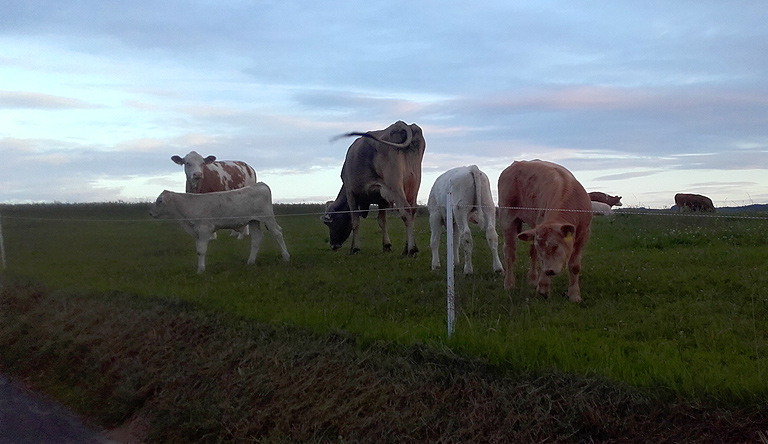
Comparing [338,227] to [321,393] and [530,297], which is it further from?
[321,393]

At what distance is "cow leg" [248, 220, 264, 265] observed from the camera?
12.0 metres

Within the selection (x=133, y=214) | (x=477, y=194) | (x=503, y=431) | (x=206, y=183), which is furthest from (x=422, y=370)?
(x=133, y=214)

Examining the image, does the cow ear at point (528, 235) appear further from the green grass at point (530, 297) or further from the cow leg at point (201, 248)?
the cow leg at point (201, 248)

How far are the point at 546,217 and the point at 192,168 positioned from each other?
11.3 metres

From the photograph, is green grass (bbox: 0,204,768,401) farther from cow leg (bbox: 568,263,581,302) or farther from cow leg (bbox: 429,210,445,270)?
cow leg (bbox: 429,210,445,270)

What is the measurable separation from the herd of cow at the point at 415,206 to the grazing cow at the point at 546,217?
11mm

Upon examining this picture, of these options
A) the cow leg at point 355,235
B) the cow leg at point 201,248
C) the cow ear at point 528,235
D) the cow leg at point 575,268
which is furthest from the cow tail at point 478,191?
the cow leg at point 201,248

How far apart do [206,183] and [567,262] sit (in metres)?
12.8

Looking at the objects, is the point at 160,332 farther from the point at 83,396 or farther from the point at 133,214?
the point at 133,214

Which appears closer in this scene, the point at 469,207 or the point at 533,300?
the point at 533,300

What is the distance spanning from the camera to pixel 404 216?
468 inches

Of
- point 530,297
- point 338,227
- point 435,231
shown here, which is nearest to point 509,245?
point 530,297

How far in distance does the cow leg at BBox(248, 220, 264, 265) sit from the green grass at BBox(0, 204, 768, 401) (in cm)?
30

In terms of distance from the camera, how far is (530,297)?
24.1 ft
